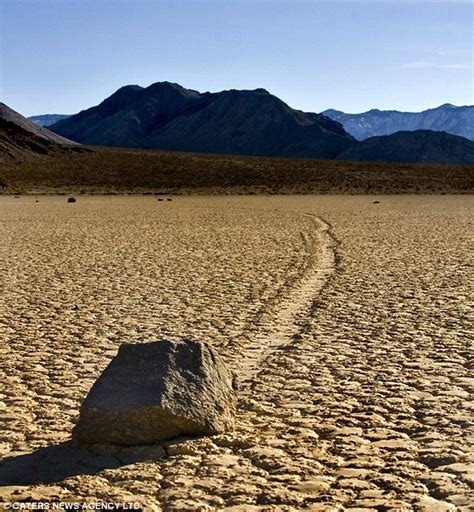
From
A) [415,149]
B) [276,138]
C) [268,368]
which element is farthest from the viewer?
[276,138]

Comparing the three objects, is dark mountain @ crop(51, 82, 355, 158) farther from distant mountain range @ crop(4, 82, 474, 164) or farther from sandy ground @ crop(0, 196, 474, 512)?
sandy ground @ crop(0, 196, 474, 512)

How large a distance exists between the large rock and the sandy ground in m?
0.11

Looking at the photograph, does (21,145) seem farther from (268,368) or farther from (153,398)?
(153,398)

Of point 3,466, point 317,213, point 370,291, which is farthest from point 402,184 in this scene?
point 3,466

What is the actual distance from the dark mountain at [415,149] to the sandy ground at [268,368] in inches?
4994

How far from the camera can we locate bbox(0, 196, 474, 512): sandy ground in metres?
3.98

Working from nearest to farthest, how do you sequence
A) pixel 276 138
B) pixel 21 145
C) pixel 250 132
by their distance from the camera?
pixel 21 145
pixel 276 138
pixel 250 132

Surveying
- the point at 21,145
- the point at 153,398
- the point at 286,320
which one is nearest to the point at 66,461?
the point at 153,398

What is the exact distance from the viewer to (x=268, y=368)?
6.37 meters

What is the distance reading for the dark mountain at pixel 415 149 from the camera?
5408 inches

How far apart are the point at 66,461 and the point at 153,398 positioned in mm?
607

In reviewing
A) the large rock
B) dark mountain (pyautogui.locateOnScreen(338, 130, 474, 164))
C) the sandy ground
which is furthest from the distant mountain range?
the large rock

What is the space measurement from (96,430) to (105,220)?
21727 millimetres

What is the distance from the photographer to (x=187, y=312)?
8.96m
